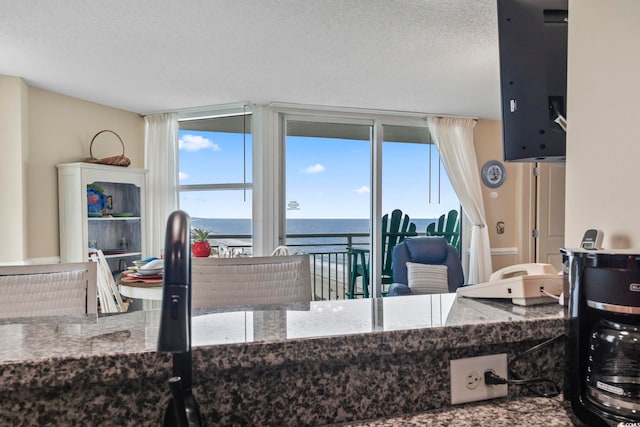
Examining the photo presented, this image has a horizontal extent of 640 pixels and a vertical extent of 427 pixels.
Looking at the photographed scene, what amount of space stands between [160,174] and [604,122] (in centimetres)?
428

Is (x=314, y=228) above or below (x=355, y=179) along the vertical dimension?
below

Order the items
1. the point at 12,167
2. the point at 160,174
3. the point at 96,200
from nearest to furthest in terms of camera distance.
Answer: the point at 12,167
the point at 96,200
the point at 160,174

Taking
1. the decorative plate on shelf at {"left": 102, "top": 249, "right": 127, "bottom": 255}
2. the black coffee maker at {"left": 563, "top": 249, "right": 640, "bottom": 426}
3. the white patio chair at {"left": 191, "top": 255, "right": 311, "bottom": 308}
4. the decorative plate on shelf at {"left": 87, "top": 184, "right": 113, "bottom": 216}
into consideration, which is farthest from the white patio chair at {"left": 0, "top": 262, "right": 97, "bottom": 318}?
the decorative plate on shelf at {"left": 102, "top": 249, "right": 127, "bottom": 255}

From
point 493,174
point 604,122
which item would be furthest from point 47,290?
point 493,174

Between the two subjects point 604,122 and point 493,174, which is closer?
point 604,122

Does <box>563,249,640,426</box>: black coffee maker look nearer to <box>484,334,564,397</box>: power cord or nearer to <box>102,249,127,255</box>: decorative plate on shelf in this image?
<box>484,334,564,397</box>: power cord

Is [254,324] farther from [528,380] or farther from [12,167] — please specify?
[12,167]

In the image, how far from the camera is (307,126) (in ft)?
15.2

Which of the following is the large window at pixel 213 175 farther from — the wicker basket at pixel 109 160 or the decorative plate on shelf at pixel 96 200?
the decorative plate on shelf at pixel 96 200

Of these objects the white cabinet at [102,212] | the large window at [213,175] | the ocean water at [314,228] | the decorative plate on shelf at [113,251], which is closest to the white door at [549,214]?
the ocean water at [314,228]

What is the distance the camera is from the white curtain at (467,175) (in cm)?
488

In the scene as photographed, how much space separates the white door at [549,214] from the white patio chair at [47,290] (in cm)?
470

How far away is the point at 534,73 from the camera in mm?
1148

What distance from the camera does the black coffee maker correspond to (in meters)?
0.64
